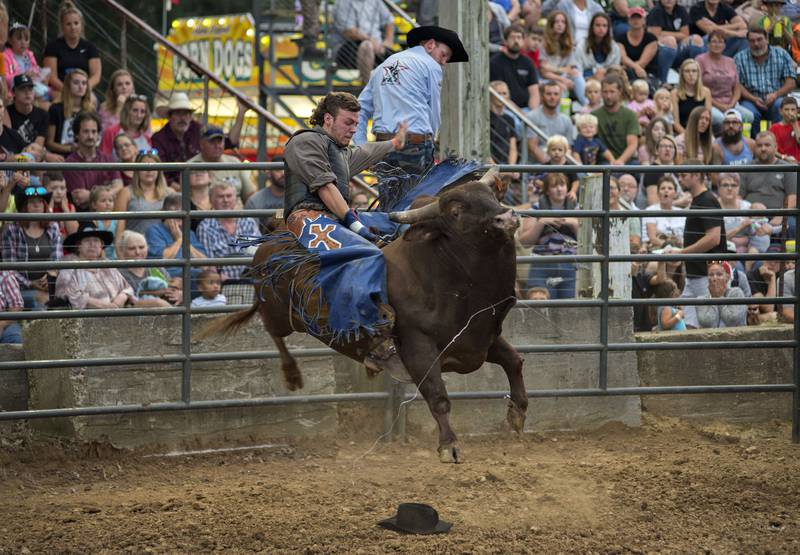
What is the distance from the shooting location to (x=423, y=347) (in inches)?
215

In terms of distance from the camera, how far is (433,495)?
675cm

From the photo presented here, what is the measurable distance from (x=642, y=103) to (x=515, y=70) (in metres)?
1.69

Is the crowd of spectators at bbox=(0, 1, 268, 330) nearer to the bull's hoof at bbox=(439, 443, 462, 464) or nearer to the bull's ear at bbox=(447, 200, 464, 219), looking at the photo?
the bull's ear at bbox=(447, 200, 464, 219)

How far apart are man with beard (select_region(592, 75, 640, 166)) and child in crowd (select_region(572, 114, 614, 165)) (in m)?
0.35

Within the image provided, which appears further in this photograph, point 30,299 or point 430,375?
point 30,299

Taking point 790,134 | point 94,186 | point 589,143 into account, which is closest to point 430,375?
point 94,186

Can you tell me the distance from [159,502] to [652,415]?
398 cm

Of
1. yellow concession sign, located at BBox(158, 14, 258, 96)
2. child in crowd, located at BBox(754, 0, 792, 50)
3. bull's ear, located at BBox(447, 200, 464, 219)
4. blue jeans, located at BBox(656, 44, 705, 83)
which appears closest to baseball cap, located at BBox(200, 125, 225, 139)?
yellow concession sign, located at BBox(158, 14, 258, 96)

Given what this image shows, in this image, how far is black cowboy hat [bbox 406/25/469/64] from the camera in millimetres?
7234

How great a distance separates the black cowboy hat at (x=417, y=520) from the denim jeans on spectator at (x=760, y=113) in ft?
30.2

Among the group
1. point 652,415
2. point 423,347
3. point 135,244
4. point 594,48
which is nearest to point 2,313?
point 135,244

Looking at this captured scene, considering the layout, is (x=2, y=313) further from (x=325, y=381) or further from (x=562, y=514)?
(x=562, y=514)

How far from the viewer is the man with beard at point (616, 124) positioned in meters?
12.1

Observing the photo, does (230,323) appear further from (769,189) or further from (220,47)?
(220,47)
